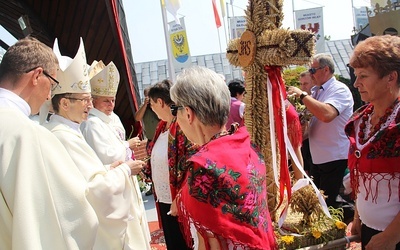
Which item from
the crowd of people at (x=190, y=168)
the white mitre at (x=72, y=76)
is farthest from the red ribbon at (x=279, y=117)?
the white mitre at (x=72, y=76)

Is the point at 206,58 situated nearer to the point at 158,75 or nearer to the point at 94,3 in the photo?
the point at 158,75

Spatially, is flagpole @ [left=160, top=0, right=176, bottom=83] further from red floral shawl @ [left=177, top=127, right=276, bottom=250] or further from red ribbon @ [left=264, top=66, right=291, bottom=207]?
red floral shawl @ [left=177, top=127, right=276, bottom=250]

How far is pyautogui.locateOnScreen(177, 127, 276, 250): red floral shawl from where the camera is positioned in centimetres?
159

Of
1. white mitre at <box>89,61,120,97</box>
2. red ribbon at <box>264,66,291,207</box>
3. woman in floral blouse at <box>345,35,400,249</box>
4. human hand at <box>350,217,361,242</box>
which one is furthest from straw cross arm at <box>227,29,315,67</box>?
white mitre at <box>89,61,120,97</box>

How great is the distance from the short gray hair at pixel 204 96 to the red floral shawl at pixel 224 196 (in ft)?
0.37

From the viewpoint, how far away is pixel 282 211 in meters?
2.48

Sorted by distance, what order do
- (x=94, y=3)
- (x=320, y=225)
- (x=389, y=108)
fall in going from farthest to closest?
(x=94, y=3) → (x=320, y=225) → (x=389, y=108)

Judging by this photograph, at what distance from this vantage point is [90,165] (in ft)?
7.78

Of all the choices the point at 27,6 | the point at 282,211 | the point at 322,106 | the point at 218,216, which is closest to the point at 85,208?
the point at 218,216

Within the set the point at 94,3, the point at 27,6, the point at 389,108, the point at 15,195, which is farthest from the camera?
the point at 27,6

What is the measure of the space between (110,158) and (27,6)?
7064 millimetres

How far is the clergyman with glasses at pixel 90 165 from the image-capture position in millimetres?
2221

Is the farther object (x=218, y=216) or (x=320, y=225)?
(x=320, y=225)

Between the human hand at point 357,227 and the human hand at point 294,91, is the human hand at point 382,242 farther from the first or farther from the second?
the human hand at point 294,91
